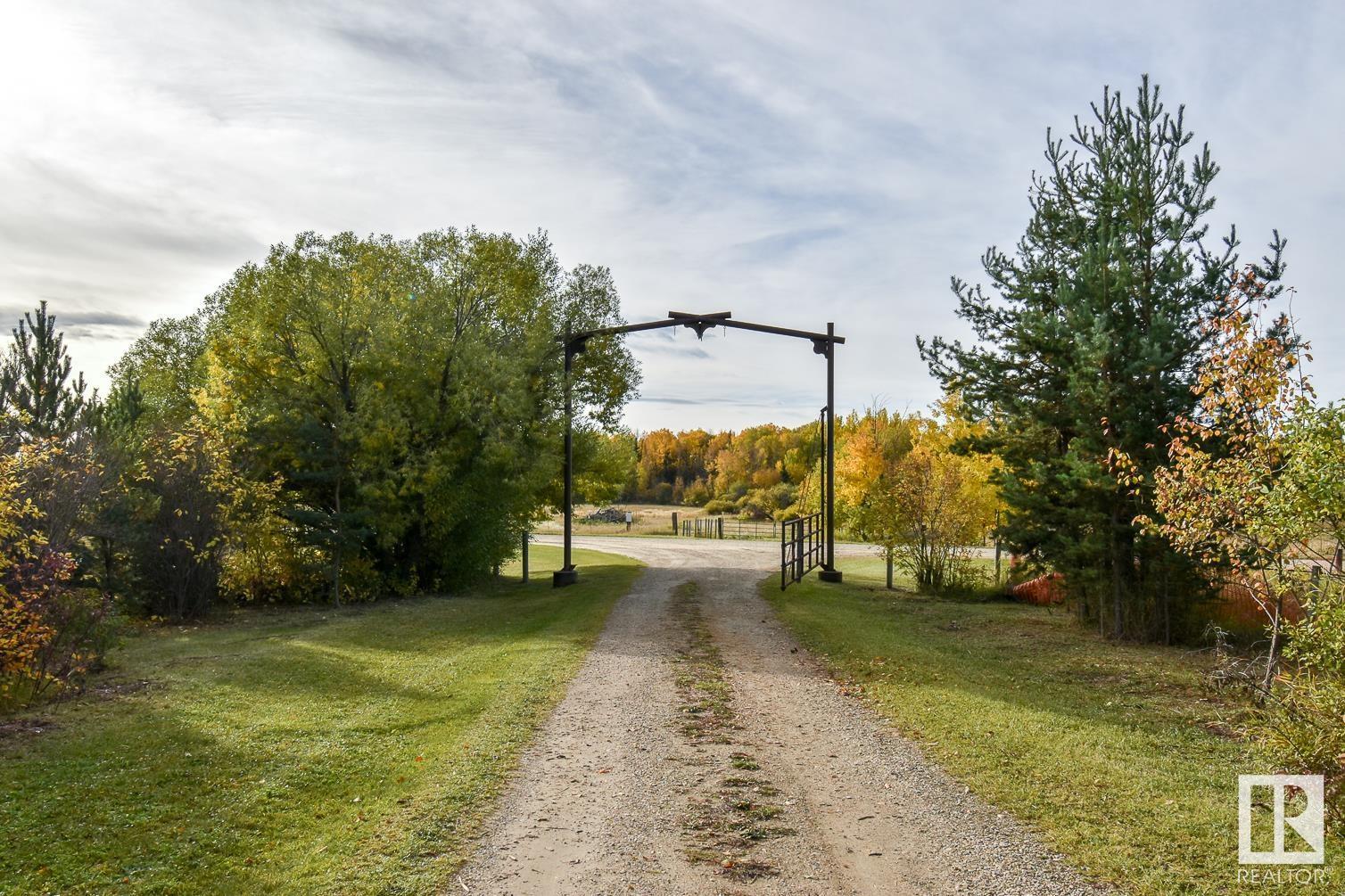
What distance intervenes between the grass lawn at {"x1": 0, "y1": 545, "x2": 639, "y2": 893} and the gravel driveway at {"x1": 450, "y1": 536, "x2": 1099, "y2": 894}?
1.32 feet

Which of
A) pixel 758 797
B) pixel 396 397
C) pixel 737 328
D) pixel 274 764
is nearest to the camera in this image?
pixel 758 797

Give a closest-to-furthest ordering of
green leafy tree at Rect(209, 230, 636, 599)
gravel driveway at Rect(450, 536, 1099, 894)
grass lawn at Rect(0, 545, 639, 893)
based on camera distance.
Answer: gravel driveway at Rect(450, 536, 1099, 894), grass lawn at Rect(0, 545, 639, 893), green leafy tree at Rect(209, 230, 636, 599)

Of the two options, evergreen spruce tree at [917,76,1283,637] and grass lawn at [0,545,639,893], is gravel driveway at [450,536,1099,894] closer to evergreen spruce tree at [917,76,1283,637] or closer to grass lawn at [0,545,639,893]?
grass lawn at [0,545,639,893]

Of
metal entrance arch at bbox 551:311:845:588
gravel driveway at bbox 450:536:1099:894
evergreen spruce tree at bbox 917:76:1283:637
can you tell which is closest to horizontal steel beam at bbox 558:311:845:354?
metal entrance arch at bbox 551:311:845:588

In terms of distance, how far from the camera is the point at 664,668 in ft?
34.6

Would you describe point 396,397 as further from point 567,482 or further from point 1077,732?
point 1077,732

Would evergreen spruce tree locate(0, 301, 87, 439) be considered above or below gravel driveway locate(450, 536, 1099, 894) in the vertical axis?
above

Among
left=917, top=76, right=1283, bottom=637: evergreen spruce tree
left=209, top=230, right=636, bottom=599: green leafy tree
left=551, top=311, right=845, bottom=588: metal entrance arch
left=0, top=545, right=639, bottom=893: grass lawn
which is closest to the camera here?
left=0, top=545, right=639, bottom=893: grass lawn

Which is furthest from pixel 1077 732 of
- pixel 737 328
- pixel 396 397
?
pixel 396 397

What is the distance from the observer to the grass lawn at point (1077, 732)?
518cm

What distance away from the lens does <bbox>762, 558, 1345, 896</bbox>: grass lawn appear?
5180 millimetres

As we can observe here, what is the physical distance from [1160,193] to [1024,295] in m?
2.58

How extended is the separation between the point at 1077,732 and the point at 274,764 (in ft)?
23.3

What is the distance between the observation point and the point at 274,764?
706cm
